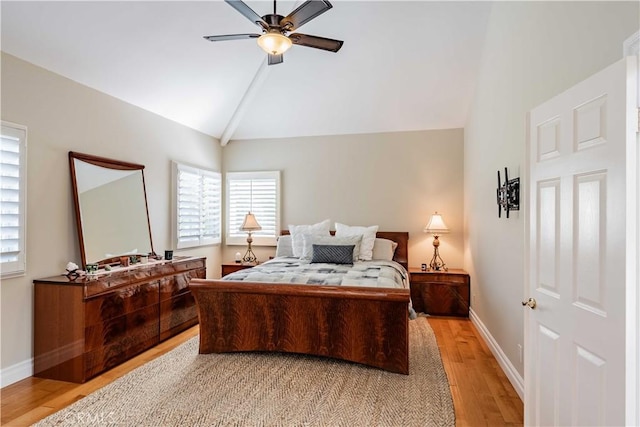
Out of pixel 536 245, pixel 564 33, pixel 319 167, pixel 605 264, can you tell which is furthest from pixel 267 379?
pixel 319 167

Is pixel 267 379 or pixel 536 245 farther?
pixel 267 379

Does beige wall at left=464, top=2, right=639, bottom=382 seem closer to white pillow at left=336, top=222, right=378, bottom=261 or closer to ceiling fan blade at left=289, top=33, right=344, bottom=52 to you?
white pillow at left=336, top=222, right=378, bottom=261

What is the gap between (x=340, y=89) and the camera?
4.94 m

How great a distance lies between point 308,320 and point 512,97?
2.62m

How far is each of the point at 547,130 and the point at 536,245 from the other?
1.94ft

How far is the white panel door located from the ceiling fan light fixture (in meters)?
1.81

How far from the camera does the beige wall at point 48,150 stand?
9.25 ft

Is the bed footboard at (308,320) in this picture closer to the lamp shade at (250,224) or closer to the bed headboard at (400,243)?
the lamp shade at (250,224)

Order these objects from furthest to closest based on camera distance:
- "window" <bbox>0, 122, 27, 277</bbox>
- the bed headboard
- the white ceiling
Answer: the bed headboard < the white ceiling < "window" <bbox>0, 122, 27, 277</bbox>

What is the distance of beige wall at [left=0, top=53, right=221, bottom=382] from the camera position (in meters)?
2.82

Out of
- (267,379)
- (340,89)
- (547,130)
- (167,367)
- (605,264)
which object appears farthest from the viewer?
(340,89)

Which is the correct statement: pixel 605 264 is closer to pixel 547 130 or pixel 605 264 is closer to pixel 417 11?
pixel 547 130

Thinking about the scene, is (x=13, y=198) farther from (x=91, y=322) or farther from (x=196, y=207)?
(x=196, y=207)

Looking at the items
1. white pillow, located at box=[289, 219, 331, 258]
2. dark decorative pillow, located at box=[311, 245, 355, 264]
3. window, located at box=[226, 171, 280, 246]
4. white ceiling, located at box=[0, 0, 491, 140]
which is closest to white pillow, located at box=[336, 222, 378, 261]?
white pillow, located at box=[289, 219, 331, 258]
